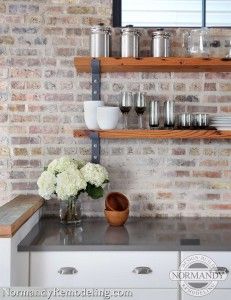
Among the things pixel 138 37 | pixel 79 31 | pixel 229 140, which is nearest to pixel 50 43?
pixel 79 31

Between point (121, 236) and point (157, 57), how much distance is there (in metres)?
1.02

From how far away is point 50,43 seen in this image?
255 centimetres

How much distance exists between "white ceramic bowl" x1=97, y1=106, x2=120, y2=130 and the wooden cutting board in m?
0.58

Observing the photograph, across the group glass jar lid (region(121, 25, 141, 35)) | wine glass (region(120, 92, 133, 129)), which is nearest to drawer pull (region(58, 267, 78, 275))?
wine glass (region(120, 92, 133, 129))

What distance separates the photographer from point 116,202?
7.79 ft

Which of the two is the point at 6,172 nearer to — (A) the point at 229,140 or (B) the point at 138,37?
(B) the point at 138,37

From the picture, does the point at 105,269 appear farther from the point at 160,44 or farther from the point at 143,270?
the point at 160,44

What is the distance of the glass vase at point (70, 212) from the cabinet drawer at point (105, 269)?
457 mm

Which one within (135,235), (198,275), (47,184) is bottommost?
(198,275)

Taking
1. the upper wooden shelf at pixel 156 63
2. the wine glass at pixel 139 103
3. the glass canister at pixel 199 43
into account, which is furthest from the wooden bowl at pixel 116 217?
the glass canister at pixel 199 43

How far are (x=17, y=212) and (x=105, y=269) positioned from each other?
51 centimetres

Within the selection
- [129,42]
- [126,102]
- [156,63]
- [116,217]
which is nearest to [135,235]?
[116,217]

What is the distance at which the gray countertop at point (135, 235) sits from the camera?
6.29 feet

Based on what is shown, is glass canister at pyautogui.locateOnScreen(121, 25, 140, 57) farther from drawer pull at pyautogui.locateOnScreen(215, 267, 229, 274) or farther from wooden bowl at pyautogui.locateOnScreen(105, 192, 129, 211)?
drawer pull at pyautogui.locateOnScreen(215, 267, 229, 274)
